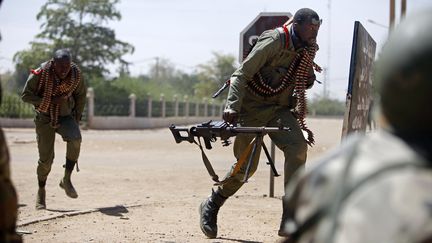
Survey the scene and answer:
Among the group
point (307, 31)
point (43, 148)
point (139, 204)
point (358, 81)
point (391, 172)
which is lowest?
point (139, 204)

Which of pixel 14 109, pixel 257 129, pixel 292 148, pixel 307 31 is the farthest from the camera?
pixel 14 109

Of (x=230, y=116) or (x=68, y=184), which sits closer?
(x=230, y=116)

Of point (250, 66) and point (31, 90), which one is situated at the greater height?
point (250, 66)

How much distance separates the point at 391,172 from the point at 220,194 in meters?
4.99

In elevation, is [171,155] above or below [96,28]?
below

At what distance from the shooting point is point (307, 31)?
21.0ft

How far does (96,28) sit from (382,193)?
44.3 metres

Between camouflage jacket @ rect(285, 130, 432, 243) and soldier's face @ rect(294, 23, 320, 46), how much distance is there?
4.50 meters

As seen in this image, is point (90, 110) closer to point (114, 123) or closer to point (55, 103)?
point (114, 123)

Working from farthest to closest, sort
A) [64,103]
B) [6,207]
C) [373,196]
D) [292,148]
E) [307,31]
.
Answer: [64,103] < [307,31] < [292,148] < [6,207] < [373,196]

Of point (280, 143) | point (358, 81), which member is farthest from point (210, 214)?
point (358, 81)

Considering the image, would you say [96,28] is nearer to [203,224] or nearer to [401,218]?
[203,224]

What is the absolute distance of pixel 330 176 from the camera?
192 centimetres

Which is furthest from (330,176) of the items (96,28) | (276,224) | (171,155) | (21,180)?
(96,28)
